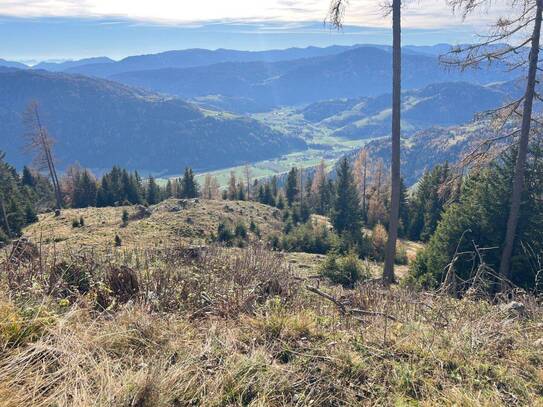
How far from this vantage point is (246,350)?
373cm

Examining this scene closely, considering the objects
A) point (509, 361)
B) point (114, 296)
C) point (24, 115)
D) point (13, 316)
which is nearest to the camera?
point (13, 316)

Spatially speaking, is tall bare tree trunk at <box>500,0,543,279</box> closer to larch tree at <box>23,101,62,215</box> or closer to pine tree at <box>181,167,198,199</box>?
larch tree at <box>23,101,62,215</box>

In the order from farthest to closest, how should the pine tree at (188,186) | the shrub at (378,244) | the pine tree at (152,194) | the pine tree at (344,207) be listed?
1. the pine tree at (188,186)
2. the pine tree at (152,194)
3. the pine tree at (344,207)
4. the shrub at (378,244)

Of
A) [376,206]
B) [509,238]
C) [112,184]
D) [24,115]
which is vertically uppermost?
[24,115]

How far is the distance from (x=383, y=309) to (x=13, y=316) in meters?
4.15

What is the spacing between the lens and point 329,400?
3.14m

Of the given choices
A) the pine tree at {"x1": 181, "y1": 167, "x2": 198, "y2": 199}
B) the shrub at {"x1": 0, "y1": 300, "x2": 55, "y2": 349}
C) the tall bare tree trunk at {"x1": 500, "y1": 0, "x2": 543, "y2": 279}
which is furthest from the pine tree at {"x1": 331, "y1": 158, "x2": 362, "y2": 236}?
the shrub at {"x1": 0, "y1": 300, "x2": 55, "y2": 349}

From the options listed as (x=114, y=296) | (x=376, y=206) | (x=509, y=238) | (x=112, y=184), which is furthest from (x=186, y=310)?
(x=112, y=184)

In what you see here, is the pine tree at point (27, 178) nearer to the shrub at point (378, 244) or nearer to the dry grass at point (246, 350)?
the shrub at point (378, 244)

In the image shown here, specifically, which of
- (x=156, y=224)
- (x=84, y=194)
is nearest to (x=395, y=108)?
(x=156, y=224)

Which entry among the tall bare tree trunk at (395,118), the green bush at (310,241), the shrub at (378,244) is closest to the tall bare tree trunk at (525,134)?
the tall bare tree trunk at (395,118)

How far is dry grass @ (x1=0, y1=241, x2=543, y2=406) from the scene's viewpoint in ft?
9.86

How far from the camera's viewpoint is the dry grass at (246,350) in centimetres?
300

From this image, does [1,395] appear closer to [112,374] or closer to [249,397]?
[112,374]
